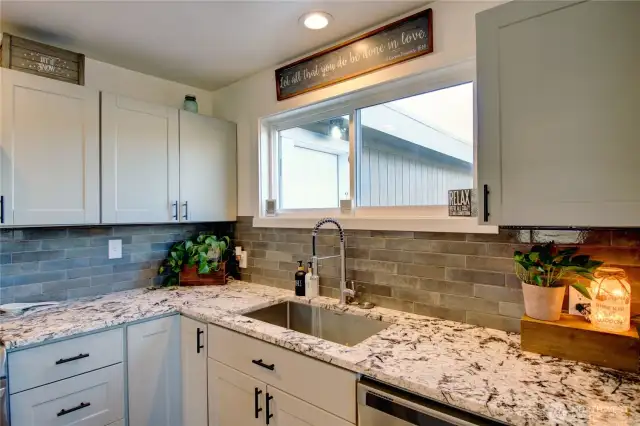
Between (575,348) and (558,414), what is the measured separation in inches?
15.6

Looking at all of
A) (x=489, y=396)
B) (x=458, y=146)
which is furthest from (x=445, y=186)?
(x=489, y=396)

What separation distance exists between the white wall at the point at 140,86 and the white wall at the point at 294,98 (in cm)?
14

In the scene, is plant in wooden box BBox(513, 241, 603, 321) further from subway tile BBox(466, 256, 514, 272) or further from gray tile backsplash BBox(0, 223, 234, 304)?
gray tile backsplash BBox(0, 223, 234, 304)

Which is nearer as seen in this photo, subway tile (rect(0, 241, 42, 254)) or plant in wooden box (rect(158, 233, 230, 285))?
subway tile (rect(0, 241, 42, 254))

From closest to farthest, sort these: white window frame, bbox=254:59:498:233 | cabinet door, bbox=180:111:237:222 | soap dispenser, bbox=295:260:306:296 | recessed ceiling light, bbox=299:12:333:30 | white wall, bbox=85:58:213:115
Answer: white window frame, bbox=254:59:498:233 → recessed ceiling light, bbox=299:12:333:30 → soap dispenser, bbox=295:260:306:296 → white wall, bbox=85:58:213:115 → cabinet door, bbox=180:111:237:222

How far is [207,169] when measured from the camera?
246 cm

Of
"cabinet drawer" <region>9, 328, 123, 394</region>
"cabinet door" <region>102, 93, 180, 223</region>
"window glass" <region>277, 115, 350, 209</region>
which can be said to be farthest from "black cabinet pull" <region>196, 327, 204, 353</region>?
"window glass" <region>277, 115, 350, 209</region>

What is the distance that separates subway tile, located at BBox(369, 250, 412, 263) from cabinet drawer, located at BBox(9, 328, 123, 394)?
1.36m

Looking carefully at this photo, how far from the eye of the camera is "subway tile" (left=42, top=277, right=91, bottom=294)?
199cm

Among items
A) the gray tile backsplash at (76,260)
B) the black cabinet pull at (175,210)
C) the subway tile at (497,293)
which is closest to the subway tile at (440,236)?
the subway tile at (497,293)

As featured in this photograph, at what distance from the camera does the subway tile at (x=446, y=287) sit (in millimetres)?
1577

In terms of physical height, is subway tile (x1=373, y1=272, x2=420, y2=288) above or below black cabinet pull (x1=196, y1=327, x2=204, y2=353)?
above

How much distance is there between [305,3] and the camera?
64.9 inches

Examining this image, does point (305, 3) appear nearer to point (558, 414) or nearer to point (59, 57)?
point (59, 57)
